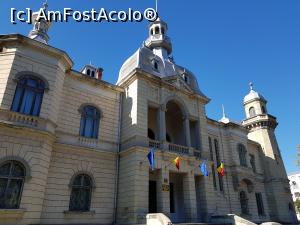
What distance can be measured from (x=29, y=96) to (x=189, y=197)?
14446 mm

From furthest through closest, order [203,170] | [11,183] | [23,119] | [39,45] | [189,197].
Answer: [203,170] → [189,197] → [39,45] → [23,119] → [11,183]

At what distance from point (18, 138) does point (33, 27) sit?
41.9 feet

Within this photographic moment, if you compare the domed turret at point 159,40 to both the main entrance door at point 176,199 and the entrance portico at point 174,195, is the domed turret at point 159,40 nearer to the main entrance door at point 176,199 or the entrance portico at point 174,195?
the main entrance door at point 176,199

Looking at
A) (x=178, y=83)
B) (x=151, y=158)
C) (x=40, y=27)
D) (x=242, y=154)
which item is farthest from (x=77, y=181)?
(x=242, y=154)

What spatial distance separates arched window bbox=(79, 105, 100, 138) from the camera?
19.3m

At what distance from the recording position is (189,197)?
19.7 metres

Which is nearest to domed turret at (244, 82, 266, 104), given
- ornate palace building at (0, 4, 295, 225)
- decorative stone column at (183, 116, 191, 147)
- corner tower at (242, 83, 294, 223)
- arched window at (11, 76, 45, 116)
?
corner tower at (242, 83, 294, 223)

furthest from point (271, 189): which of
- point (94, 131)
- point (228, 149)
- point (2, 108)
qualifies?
point (2, 108)

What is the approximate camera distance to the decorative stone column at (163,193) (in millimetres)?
17856

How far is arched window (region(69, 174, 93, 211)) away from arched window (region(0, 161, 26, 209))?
3.71m

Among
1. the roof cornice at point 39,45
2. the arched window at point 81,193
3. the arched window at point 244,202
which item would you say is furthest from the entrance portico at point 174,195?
the roof cornice at point 39,45

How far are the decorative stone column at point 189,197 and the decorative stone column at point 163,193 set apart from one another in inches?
90.0

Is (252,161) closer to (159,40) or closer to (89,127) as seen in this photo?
(159,40)

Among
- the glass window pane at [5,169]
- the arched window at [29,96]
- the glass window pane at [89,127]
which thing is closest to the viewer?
the glass window pane at [5,169]
